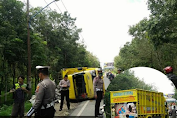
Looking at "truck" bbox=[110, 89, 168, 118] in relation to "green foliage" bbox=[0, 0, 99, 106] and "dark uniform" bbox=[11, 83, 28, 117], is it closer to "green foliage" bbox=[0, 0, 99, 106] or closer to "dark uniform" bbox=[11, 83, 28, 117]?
"dark uniform" bbox=[11, 83, 28, 117]

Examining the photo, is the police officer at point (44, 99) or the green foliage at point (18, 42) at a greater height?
the green foliage at point (18, 42)

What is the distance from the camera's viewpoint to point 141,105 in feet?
8.22

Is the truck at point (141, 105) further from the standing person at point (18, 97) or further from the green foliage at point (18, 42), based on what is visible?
the green foliage at point (18, 42)

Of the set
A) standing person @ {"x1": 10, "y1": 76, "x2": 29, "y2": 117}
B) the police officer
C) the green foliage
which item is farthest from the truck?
the green foliage

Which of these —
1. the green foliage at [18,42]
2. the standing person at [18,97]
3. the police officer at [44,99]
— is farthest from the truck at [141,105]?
the green foliage at [18,42]

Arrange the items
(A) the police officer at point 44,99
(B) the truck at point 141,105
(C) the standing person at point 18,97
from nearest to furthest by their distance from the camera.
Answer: (B) the truck at point 141,105 → (A) the police officer at point 44,99 → (C) the standing person at point 18,97

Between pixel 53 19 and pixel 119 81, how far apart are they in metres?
26.3

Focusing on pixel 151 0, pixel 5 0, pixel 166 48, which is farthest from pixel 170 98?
pixel 166 48

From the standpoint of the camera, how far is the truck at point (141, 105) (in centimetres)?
250

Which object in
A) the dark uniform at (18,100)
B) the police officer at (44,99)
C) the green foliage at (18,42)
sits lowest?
the dark uniform at (18,100)

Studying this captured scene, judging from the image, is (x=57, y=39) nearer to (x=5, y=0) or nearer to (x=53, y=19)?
(x=53, y=19)

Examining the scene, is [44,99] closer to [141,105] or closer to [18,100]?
[141,105]

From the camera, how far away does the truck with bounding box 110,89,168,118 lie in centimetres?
250

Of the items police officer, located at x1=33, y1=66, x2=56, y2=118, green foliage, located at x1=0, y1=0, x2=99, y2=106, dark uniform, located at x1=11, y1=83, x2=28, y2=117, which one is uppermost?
green foliage, located at x1=0, y1=0, x2=99, y2=106
